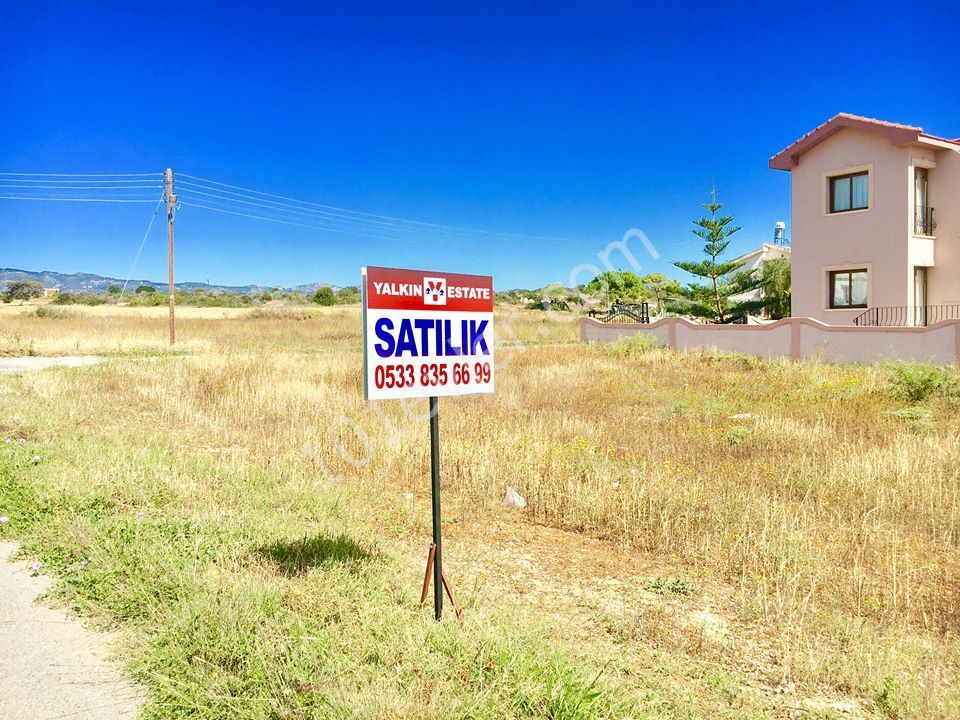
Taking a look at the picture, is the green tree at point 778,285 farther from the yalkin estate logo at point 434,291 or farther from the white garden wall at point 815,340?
the yalkin estate logo at point 434,291

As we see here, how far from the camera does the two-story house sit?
21.2 metres

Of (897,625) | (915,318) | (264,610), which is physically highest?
(915,318)

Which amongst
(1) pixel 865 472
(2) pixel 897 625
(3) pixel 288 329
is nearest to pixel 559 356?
(1) pixel 865 472

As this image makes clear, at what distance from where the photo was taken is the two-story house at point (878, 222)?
21.2 m

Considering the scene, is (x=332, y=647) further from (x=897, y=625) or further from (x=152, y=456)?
(x=152, y=456)

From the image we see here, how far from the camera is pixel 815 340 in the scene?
62.7 ft

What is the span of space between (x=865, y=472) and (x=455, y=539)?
446 cm

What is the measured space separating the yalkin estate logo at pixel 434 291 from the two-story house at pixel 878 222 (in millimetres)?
21607

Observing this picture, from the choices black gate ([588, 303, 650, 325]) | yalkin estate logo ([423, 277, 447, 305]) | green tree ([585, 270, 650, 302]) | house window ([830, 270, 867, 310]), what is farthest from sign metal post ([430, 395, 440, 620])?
green tree ([585, 270, 650, 302])

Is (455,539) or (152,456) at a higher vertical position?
(152,456)

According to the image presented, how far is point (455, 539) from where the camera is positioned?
5801 millimetres

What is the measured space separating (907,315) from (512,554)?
20449mm

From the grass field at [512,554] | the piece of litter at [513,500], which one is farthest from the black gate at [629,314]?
the piece of litter at [513,500]

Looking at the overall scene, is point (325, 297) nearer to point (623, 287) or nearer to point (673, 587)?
point (623, 287)
